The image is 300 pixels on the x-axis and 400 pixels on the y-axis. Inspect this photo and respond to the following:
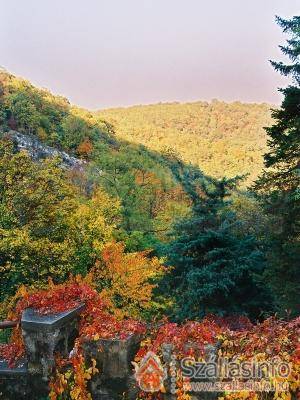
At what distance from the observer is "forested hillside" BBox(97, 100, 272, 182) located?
3253 inches

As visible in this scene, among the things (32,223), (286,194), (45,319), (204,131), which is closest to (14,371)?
(45,319)

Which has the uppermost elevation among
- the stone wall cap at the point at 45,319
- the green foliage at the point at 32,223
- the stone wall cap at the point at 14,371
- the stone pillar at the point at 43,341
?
the green foliage at the point at 32,223

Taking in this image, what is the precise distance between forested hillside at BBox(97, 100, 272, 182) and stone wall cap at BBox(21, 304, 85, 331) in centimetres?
6564

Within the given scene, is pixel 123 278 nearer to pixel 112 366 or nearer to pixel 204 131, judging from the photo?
pixel 112 366

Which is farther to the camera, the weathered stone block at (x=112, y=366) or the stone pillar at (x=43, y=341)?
the stone pillar at (x=43, y=341)

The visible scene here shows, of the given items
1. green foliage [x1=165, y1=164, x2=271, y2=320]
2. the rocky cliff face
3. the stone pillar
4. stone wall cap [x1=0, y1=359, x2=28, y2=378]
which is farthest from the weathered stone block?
the rocky cliff face

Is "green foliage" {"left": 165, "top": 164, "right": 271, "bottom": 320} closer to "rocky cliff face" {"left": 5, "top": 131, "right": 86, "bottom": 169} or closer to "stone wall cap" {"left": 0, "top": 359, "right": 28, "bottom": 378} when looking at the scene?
"stone wall cap" {"left": 0, "top": 359, "right": 28, "bottom": 378}

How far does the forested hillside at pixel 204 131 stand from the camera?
82.6 metres

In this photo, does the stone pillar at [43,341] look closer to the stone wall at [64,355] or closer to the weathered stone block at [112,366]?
the stone wall at [64,355]

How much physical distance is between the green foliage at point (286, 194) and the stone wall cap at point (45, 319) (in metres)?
9.25

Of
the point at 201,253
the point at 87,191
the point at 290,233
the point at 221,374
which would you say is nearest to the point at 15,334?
the point at 221,374

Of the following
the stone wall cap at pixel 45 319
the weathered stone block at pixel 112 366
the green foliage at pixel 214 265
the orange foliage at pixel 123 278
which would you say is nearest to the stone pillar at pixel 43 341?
the stone wall cap at pixel 45 319

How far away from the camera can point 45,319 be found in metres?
4.99

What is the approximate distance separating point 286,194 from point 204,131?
110 metres
